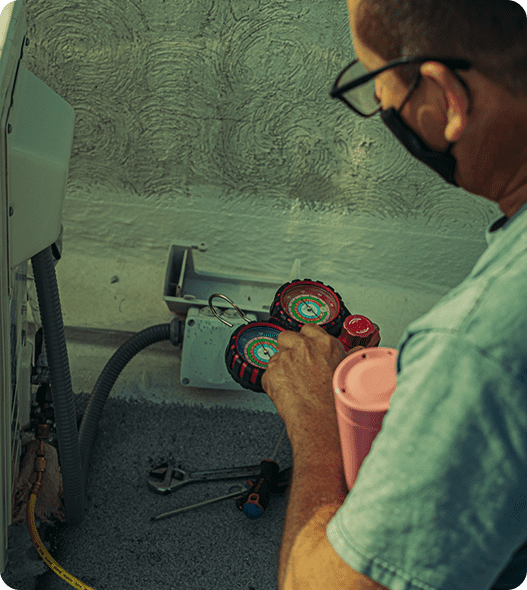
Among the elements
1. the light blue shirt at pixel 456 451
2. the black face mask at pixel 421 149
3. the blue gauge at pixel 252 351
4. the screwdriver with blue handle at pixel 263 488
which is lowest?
the screwdriver with blue handle at pixel 263 488

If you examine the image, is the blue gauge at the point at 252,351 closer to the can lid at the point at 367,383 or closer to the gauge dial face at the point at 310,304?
the gauge dial face at the point at 310,304

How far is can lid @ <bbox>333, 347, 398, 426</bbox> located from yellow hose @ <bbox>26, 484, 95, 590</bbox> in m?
0.98

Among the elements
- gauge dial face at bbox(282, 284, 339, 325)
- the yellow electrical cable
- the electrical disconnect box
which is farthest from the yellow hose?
gauge dial face at bbox(282, 284, 339, 325)

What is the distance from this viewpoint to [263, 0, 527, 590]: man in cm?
43

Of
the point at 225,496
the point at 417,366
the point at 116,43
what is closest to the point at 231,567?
the point at 225,496

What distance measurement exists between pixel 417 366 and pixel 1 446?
765 mm

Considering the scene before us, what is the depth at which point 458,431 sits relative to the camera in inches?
17.1

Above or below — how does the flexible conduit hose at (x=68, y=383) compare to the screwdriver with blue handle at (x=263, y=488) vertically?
above

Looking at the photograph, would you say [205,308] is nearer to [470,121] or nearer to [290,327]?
[290,327]

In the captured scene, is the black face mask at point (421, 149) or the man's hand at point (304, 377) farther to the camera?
the man's hand at point (304, 377)

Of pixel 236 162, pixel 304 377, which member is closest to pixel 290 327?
pixel 304 377

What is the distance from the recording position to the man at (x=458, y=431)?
0.43m

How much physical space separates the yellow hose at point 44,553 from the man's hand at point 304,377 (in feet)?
2.76

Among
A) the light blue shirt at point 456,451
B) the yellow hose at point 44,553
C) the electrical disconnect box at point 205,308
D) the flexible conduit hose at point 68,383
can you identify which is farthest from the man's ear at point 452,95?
the yellow hose at point 44,553
